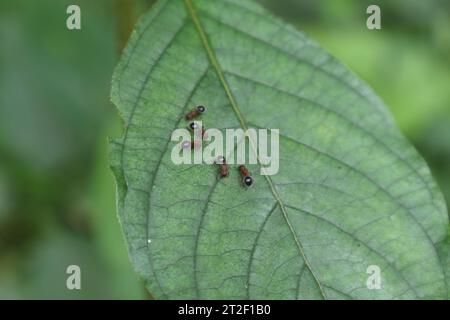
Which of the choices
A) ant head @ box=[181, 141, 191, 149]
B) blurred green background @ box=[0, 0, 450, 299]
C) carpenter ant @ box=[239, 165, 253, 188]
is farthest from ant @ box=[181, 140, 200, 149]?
blurred green background @ box=[0, 0, 450, 299]

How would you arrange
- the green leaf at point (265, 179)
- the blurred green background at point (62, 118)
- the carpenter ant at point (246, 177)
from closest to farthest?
the green leaf at point (265, 179) → the carpenter ant at point (246, 177) → the blurred green background at point (62, 118)

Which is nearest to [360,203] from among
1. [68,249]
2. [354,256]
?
[354,256]

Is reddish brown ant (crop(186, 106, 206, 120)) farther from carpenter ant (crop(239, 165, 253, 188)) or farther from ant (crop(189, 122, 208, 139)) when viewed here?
carpenter ant (crop(239, 165, 253, 188))

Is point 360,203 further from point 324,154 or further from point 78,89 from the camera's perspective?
point 78,89

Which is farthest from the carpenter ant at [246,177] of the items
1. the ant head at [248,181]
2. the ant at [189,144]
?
the ant at [189,144]

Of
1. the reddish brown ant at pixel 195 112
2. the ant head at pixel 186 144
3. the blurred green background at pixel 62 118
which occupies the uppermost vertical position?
the blurred green background at pixel 62 118

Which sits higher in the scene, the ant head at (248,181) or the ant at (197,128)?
the ant at (197,128)

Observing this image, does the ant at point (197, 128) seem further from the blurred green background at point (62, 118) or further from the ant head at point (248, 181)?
Result: the blurred green background at point (62, 118)

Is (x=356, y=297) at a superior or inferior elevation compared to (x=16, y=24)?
inferior

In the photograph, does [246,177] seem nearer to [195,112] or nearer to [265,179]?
[265,179]
